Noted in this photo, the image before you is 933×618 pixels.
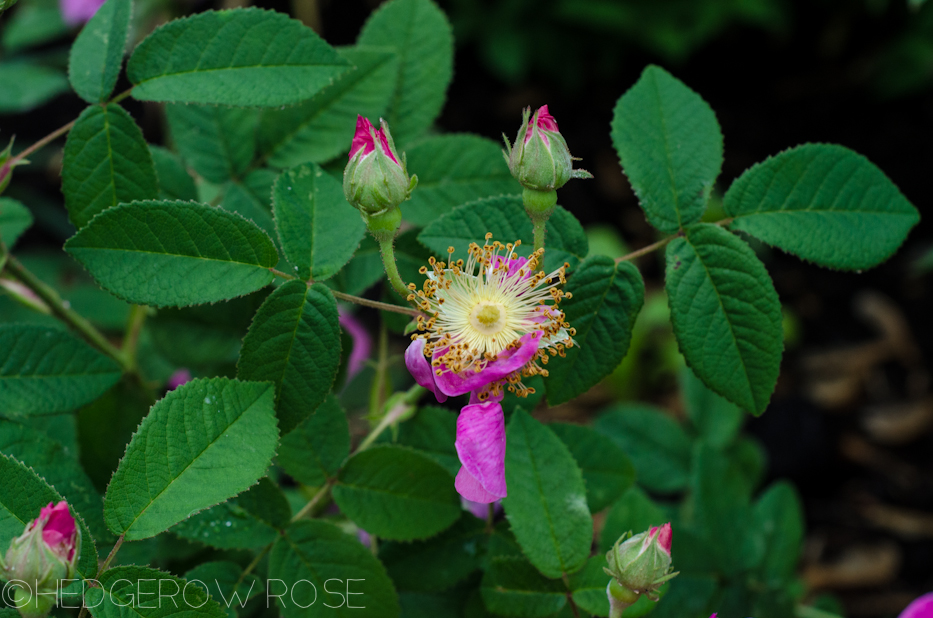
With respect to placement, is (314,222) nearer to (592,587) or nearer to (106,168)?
(106,168)

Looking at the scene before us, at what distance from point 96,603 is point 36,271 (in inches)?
99.3

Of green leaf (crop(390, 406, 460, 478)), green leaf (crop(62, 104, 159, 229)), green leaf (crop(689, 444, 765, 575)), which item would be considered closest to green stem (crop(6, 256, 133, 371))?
green leaf (crop(62, 104, 159, 229))

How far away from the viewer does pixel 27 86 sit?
95.6 inches

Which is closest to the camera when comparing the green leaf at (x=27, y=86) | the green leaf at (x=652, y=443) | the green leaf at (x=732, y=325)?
the green leaf at (x=732, y=325)

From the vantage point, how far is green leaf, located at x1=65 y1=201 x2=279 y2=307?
1.06 meters

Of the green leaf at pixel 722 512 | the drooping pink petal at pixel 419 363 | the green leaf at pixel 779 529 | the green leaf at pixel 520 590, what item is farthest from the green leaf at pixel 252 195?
the green leaf at pixel 779 529

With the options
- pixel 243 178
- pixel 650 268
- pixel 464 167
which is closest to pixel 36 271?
pixel 243 178

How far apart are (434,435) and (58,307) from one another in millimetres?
727

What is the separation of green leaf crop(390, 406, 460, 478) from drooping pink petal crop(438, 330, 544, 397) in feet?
1.18

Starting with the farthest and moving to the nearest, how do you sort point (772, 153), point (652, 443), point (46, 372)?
point (772, 153), point (652, 443), point (46, 372)

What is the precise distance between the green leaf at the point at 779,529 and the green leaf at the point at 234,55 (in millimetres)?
1513

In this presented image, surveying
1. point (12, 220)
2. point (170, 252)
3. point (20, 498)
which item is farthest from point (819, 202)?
point (12, 220)

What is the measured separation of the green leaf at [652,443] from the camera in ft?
6.97

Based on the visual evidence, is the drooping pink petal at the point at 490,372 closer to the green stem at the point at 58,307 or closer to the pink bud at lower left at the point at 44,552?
the pink bud at lower left at the point at 44,552
